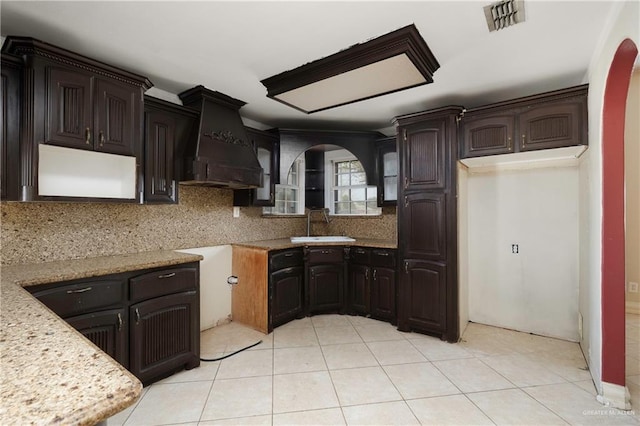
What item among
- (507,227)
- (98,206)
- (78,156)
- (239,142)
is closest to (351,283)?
(507,227)

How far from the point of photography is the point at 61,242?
2.21m

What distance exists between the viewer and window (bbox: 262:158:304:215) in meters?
4.09

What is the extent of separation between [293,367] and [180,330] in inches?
37.6

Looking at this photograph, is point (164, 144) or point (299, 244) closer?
point (164, 144)

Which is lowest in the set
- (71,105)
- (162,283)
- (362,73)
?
(162,283)

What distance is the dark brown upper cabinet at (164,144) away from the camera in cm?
250

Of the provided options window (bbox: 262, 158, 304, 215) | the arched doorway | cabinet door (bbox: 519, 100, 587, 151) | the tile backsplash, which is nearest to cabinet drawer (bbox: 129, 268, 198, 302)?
the tile backsplash

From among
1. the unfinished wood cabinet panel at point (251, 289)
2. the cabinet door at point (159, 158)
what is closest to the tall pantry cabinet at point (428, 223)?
the unfinished wood cabinet panel at point (251, 289)

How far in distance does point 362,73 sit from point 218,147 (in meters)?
1.50

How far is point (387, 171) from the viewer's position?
148 inches

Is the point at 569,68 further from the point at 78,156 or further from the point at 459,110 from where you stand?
the point at 78,156

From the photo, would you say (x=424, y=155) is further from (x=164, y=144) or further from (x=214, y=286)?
(x=214, y=286)

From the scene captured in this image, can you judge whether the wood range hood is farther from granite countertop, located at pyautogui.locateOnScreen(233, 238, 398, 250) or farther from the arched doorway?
the arched doorway

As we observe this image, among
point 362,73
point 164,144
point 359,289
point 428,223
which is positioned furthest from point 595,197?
point 164,144
